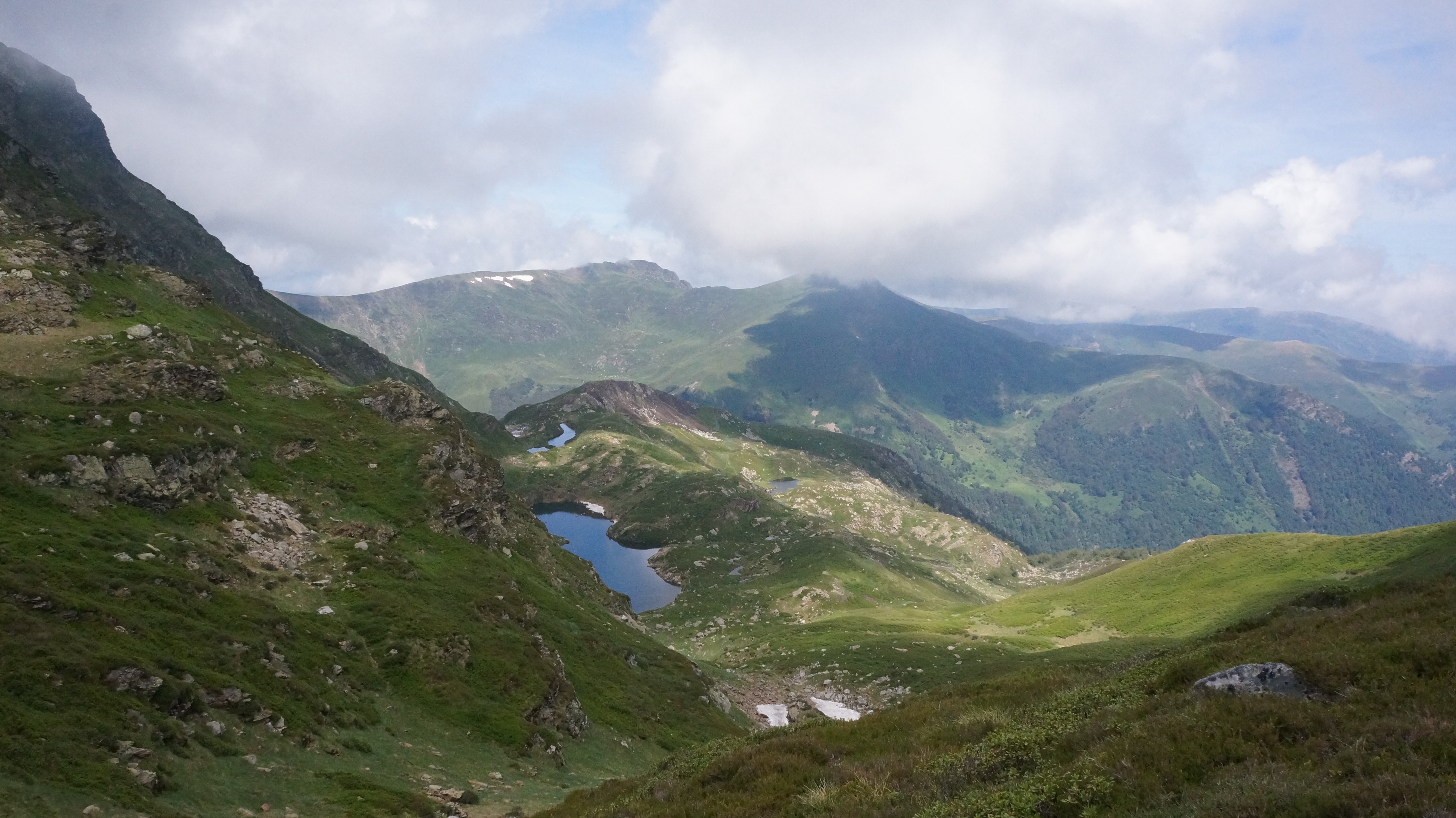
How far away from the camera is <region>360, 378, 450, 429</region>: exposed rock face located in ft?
269

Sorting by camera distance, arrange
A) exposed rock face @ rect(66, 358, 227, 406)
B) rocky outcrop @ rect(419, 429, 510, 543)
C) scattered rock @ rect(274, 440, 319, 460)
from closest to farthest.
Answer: exposed rock face @ rect(66, 358, 227, 406) → scattered rock @ rect(274, 440, 319, 460) → rocky outcrop @ rect(419, 429, 510, 543)

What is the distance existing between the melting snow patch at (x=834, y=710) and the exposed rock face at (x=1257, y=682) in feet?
236

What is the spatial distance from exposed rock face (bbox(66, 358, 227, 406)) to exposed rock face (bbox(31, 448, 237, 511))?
A: 9566 millimetres

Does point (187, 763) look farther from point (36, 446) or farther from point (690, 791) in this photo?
point (36, 446)

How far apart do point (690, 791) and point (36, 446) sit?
4911cm

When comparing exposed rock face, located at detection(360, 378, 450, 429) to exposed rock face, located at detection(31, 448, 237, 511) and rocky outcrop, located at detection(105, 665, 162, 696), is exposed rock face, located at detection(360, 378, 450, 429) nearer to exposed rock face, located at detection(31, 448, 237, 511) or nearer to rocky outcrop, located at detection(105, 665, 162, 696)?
exposed rock face, located at detection(31, 448, 237, 511)

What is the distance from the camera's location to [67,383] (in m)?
52.2

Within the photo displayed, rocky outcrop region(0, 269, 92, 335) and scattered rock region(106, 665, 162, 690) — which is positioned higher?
rocky outcrop region(0, 269, 92, 335)

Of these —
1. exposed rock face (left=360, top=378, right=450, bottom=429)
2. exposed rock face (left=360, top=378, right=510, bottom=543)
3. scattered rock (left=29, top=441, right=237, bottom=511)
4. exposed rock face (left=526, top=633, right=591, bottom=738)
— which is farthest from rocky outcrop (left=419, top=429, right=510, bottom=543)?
scattered rock (left=29, top=441, right=237, bottom=511)

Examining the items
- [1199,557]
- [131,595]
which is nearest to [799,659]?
[1199,557]

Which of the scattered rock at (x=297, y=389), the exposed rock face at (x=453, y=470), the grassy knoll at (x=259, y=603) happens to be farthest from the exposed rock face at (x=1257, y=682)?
the scattered rock at (x=297, y=389)

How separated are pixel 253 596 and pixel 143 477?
40.1 feet

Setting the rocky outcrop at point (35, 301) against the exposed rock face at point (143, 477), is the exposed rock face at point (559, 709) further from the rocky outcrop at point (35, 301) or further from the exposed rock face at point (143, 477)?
the rocky outcrop at point (35, 301)

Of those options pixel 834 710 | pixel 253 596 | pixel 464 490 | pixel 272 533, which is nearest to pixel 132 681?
pixel 253 596
